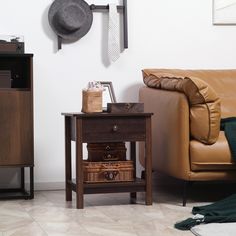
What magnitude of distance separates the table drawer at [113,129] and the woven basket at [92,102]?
86 mm

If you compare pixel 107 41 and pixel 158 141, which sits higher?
pixel 107 41

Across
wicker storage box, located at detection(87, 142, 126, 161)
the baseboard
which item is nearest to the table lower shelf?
wicker storage box, located at detection(87, 142, 126, 161)

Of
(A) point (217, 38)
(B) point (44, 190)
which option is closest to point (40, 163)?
(B) point (44, 190)

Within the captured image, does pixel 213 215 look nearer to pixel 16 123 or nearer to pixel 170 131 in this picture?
pixel 170 131

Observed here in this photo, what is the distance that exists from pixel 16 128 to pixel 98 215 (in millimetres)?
868

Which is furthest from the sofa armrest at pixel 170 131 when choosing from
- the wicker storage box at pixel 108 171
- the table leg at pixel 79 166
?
the table leg at pixel 79 166

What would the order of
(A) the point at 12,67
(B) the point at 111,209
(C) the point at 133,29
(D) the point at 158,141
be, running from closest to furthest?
(B) the point at 111,209 → (D) the point at 158,141 → (A) the point at 12,67 → (C) the point at 133,29

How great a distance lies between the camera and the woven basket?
3.29 m

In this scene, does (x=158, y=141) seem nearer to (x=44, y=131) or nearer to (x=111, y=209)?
(x=111, y=209)

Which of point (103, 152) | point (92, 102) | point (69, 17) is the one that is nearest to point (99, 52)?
point (69, 17)

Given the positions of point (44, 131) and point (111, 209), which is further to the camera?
point (44, 131)

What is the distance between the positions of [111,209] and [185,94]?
75 cm

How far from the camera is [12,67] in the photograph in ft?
12.6

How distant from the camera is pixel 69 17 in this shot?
3.90 m
